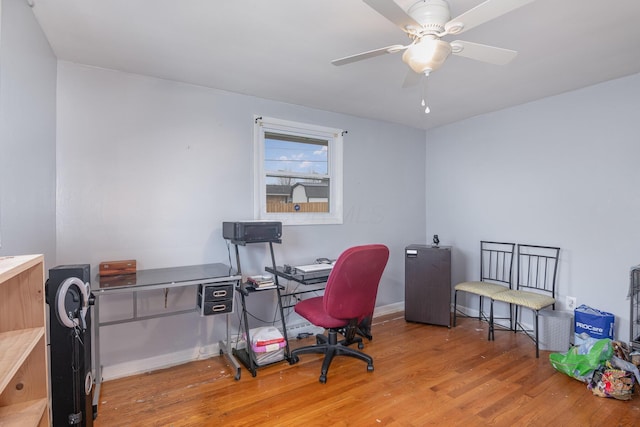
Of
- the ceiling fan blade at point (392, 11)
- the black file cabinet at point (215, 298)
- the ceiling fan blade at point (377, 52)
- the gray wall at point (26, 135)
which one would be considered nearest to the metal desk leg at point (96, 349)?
the gray wall at point (26, 135)

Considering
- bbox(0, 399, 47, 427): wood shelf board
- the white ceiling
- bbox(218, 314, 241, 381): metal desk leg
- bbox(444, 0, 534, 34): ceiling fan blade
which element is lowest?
bbox(218, 314, 241, 381): metal desk leg

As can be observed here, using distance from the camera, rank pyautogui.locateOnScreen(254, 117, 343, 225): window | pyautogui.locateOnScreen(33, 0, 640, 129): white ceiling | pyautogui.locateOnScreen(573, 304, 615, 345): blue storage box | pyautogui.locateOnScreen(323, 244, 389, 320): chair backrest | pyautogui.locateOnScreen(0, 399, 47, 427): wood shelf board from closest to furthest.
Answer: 1. pyautogui.locateOnScreen(0, 399, 47, 427): wood shelf board
2. pyautogui.locateOnScreen(33, 0, 640, 129): white ceiling
3. pyautogui.locateOnScreen(323, 244, 389, 320): chair backrest
4. pyautogui.locateOnScreen(573, 304, 615, 345): blue storage box
5. pyautogui.locateOnScreen(254, 117, 343, 225): window

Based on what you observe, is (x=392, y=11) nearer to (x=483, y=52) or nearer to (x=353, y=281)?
(x=483, y=52)

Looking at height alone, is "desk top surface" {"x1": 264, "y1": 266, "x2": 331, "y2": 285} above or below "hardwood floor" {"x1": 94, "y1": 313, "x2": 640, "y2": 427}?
above

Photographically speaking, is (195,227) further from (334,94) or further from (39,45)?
(334,94)

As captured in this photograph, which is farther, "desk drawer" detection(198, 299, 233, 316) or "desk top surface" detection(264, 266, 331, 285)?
"desk top surface" detection(264, 266, 331, 285)

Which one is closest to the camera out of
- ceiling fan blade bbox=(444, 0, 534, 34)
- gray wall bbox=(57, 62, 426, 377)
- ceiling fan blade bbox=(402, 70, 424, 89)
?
ceiling fan blade bbox=(444, 0, 534, 34)

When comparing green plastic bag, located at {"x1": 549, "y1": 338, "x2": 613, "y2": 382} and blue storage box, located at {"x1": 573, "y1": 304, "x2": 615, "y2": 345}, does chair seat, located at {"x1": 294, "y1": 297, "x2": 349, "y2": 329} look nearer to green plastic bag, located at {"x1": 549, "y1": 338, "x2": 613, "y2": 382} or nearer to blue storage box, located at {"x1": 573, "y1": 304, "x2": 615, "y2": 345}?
green plastic bag, located at {"x1": 549, "y1": 338, "x2": 613, "y2": 382}

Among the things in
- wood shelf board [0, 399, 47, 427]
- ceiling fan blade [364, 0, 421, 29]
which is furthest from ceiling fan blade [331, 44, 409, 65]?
Result: wood shelf board [0, 399, 47, 427]

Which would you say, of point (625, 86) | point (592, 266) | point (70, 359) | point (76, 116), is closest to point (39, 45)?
point (76, 116)

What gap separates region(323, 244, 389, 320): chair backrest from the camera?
2.27m

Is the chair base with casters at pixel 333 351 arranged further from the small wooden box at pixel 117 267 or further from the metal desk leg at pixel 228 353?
the small wooden box at pixel 117 267

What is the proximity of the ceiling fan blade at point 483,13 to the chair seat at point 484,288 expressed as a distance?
2.53 metres

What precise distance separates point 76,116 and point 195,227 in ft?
3.85
